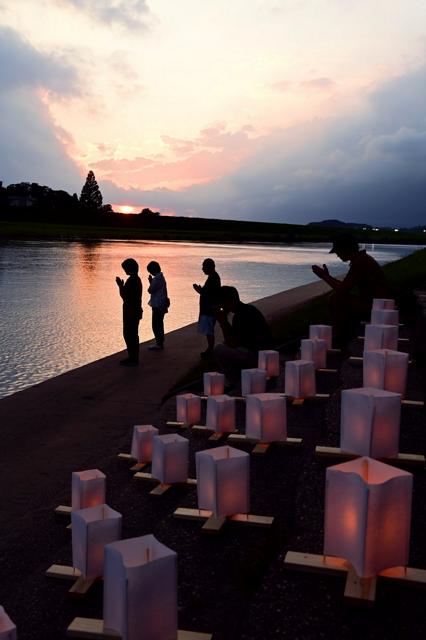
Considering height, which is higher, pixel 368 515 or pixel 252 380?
pixel 368 515

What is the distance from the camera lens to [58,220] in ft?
433

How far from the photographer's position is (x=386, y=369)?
4.14 metres

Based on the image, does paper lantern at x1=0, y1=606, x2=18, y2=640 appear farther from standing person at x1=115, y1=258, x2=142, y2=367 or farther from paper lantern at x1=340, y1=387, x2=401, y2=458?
standing person at x1=115, y1=258, x2=142, y2=367

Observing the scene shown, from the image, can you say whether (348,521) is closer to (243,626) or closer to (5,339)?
(243,626)

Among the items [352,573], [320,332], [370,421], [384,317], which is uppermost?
[384,317]

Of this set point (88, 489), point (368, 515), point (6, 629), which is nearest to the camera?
point (6, 629)

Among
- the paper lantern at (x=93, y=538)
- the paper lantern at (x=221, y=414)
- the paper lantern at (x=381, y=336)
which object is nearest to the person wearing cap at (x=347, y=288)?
the paper lantern at (x=381, y=336)

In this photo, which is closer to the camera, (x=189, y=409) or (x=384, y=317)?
(x=189, y=409)

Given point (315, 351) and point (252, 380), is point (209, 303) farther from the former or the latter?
point (252, 380)

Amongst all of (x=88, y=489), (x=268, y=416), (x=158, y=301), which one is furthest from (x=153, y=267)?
(x=88, y=489)

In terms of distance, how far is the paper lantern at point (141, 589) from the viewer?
2.11 metres

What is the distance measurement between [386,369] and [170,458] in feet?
4.89

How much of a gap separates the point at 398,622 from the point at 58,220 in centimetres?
13534

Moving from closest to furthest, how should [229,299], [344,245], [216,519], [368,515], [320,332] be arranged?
[368,515] → [216,519] → [320,332] → [344,245] → [229,299]
